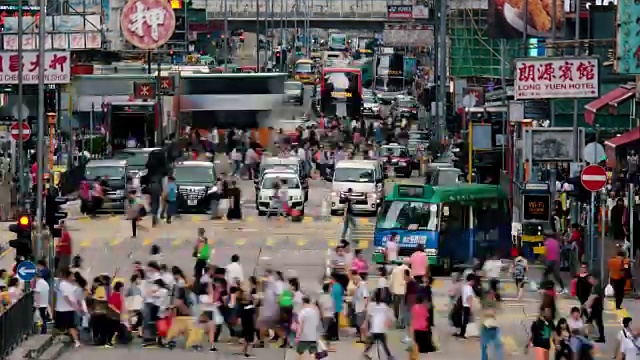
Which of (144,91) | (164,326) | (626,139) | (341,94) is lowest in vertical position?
(164,326)

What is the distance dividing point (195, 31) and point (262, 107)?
82.0m

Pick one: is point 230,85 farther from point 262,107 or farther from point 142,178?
point 142,178

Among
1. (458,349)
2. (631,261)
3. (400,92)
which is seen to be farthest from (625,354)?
(400,92)

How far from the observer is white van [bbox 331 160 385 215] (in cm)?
5222

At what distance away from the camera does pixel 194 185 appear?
168ft

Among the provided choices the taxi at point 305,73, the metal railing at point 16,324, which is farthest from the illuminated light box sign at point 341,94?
the metal railing at point 16,324

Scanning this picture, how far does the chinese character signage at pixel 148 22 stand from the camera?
68.1 metres

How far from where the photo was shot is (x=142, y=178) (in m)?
54.5

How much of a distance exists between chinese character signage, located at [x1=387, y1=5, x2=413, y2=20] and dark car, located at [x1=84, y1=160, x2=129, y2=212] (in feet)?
262

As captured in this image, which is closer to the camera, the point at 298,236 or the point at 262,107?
the point at 298,236

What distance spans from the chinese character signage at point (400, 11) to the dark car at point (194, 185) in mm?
80020

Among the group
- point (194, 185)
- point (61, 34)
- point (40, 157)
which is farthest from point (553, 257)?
point (61, 34)

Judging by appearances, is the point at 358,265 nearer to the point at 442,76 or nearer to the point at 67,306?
the point at 67,306

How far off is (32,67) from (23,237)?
17783 mm
